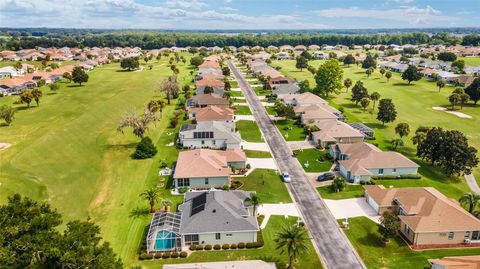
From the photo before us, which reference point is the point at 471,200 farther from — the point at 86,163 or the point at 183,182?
the point at 86,163

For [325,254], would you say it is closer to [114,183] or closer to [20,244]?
[20,244]

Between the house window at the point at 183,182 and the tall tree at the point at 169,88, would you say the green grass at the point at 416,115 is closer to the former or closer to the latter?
the house window at the point at 183,182

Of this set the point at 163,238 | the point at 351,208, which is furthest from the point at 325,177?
the point at 163,238

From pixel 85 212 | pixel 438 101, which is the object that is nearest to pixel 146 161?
pixel 85 212

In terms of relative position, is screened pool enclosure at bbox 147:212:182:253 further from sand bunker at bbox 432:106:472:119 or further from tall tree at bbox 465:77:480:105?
tall tree at bbox 465:77:480:105

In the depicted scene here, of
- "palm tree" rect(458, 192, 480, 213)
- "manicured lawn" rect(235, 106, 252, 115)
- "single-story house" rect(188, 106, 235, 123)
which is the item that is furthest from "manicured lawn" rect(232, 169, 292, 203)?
"manicured lawn" rect(235, 106, 252, 115)

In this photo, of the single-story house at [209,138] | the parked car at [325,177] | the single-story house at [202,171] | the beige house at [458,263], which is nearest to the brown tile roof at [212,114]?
the single-story house at [209,138]
